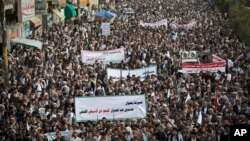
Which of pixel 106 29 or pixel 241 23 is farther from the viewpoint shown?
pixel 241 23

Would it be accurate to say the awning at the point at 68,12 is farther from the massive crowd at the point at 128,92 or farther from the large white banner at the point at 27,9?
the massive crowd at the point at 128,92

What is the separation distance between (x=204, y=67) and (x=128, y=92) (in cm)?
412

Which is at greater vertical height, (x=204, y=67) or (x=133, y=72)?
(x=204, y=67)

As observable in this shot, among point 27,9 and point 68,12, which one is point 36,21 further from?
point 68,12

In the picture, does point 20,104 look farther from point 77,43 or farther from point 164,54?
point 77,43

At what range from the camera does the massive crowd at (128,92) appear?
14.2 meters

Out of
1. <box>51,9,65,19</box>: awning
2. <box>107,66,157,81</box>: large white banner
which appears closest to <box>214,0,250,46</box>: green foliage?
<box>51,9,65,19</box>: awning

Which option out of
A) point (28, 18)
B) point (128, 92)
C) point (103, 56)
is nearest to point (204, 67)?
point (128, 92)

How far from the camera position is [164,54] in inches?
1072

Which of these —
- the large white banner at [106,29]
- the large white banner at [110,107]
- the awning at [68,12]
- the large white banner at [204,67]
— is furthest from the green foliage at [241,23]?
the large white banner at [110,107]

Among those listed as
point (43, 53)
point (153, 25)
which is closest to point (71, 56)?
point (43, 53)

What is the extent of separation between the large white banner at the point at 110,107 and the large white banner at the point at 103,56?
28.9ft

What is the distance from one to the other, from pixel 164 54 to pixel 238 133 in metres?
18.5

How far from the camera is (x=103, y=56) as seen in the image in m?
24.9
